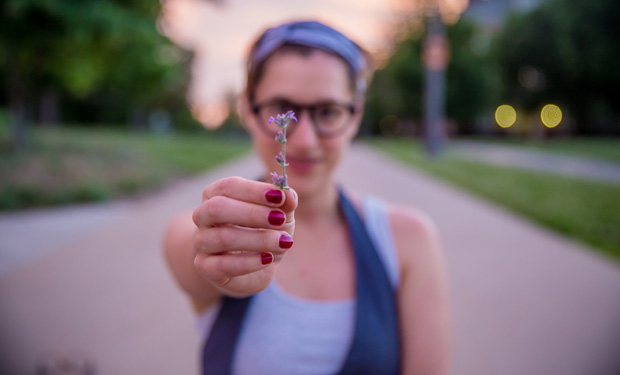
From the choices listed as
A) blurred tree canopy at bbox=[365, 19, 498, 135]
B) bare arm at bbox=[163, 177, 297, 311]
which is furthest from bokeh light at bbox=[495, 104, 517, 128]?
bare arm at bbox=[163, 177, 297, 311]

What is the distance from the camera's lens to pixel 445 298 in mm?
1538

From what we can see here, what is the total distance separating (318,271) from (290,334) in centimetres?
23

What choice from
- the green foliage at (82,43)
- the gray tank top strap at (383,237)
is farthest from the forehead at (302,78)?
the green foliage at (82,43)

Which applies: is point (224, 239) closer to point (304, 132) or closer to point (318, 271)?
point (304, 132)

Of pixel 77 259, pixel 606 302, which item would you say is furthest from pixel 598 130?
pixel 77 259

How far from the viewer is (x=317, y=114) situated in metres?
1.16

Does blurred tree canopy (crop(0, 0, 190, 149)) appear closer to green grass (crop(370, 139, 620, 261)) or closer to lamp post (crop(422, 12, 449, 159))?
green grass (crop(370, 139, 620, 261))

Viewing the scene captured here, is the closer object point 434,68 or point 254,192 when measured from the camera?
point 254,192

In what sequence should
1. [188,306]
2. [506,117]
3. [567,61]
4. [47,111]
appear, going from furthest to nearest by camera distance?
[506,117]
[47,111]
[567,61]
[188,306]

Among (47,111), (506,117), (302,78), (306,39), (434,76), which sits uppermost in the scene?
(434,76)

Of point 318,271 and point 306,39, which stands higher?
point 306,39

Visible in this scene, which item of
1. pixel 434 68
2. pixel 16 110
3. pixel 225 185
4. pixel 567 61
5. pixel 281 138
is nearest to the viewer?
pixel 281 138

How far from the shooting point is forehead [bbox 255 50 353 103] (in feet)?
3.84

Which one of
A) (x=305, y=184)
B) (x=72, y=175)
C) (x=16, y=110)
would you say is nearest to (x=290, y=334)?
(x=305, y=184)
